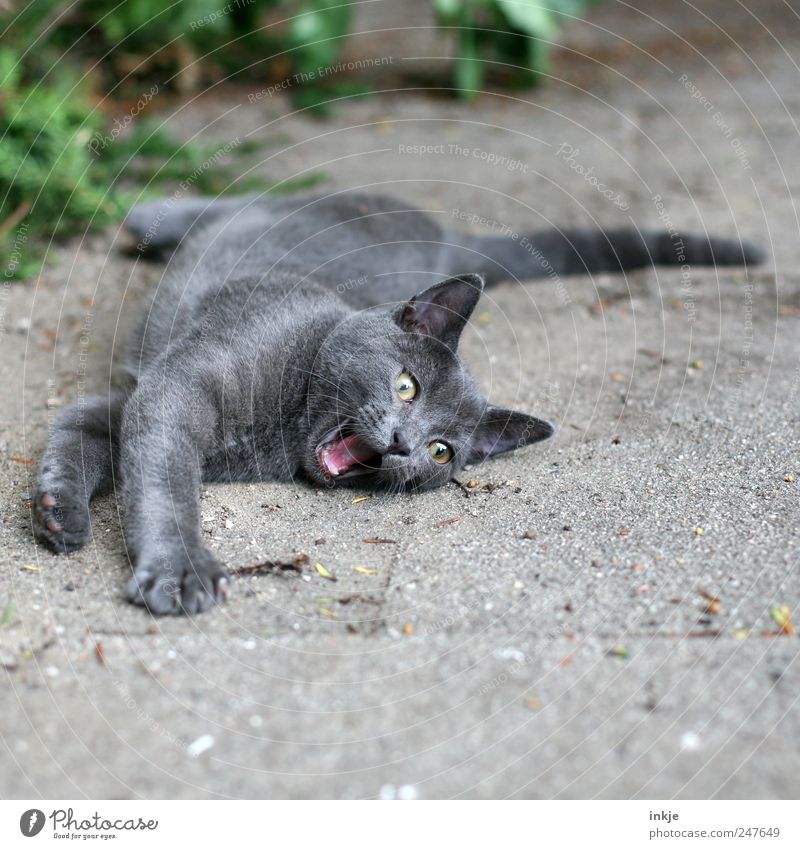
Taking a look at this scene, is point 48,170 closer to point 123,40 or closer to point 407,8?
point 123,40

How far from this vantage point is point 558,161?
5.52 m

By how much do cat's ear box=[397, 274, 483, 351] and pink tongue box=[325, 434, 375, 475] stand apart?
418 millimetres

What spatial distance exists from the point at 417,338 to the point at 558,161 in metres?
3.00

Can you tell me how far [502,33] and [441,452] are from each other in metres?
4.54

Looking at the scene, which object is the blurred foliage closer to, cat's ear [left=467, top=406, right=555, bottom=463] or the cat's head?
the cat's head

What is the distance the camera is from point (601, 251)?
444 centimetres

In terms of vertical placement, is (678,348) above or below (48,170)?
below

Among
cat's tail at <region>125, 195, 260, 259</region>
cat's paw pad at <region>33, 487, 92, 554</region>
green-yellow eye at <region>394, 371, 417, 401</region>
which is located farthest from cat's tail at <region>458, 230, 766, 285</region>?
A: cat's paw pad at <region>33, 487, 92, 554</region>

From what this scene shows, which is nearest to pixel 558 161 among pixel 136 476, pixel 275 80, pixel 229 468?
pixel 275 80

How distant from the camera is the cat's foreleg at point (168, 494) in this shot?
2.29 metres

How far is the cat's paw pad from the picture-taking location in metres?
2.48

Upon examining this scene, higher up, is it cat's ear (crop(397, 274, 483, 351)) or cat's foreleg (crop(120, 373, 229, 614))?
cat's ear (crop(397, 274, 483, 351))

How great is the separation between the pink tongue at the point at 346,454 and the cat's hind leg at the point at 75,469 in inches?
27.7

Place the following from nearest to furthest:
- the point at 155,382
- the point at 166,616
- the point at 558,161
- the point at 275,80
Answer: the point at 166,616 < the point at 155,382 < the point at 558,161 < the point at 275,80
